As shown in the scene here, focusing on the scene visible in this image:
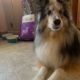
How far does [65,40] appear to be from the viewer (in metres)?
1.41

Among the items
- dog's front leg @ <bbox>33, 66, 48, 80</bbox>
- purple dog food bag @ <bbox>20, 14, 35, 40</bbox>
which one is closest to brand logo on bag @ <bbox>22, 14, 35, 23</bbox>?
purple dog food bag @ <bbox>20, 14, 35, 40</bbox>

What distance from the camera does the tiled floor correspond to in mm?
1458

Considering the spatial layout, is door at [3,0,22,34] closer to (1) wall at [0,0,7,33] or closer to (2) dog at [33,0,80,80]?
(1) wall at [0,0,7,33]

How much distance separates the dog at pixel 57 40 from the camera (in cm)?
139

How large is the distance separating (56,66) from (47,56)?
0.13 metres

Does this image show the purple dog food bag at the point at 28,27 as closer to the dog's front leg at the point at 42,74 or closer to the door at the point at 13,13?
the door at the point at 13,13

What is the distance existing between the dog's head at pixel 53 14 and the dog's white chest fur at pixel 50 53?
0.16 meters

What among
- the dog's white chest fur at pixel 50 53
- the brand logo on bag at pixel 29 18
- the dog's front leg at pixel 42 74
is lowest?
the dog's front leg at pixel 42 74

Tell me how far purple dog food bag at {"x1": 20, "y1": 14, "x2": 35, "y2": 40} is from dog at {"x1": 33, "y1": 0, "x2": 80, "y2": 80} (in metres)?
1.03

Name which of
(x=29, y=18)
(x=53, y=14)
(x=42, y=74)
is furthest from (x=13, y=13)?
(x=42, y=74)

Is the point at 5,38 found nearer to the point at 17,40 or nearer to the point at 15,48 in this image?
the point at 17,40

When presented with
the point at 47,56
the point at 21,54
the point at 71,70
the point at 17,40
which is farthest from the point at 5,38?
the point at 71,70

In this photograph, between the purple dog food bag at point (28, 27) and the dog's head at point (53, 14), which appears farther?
the purple dog food bag at point (28, 27)

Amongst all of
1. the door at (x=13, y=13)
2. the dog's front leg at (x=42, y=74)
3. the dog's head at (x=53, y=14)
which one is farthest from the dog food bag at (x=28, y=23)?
the dog's front leg at (x=42, y=74)
